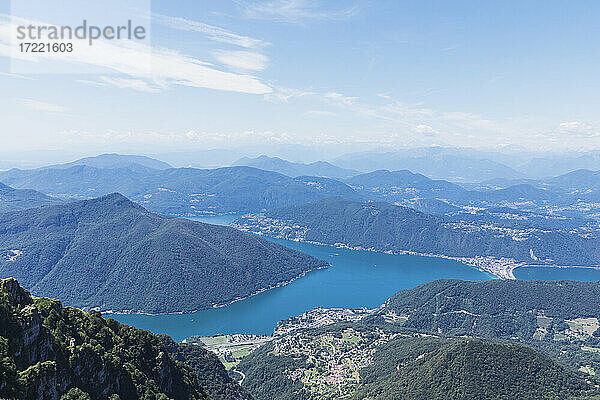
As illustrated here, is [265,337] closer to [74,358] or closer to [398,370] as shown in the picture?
[398,370]

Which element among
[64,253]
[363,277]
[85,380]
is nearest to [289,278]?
[363,277]

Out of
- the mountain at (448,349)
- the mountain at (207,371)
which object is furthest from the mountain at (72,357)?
the mountain at (448,349)

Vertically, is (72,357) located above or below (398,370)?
above

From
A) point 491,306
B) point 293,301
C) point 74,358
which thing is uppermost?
point 74,358

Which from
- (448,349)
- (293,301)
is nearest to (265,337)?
(293,301)

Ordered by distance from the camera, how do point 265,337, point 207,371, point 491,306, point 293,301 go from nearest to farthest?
1. point 207,371
2. point 265,337
3. point 491,306
4. point 293,301

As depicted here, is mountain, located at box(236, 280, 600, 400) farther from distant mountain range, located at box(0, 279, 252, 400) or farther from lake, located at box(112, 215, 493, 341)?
distant mountain range, located at box(0, 279, 252, 400)

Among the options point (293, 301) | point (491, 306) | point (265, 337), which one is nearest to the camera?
point (265, 337)
